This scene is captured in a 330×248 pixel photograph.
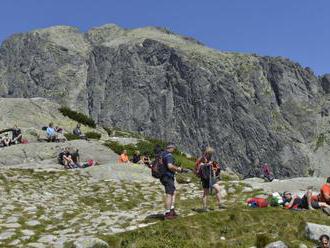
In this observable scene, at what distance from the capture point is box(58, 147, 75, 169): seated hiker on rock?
2857cm

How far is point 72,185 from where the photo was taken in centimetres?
2306

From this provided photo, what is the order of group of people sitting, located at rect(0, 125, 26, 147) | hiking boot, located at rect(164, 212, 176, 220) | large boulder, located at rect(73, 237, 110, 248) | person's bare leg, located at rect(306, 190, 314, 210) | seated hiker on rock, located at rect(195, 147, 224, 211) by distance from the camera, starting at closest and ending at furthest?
large boulder, located at rect(73, 237, 110, 248) → hiking boot, located at rect(164, 212, 176, 220) → seated hiker on rock, located at rect(195, 147, 224, 211) → person's bare leg, located at rect(306, 190, 314, 210) → group of people sitting, located at rect(0, 125, 26, 147)

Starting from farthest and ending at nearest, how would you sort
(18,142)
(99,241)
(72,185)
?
(18,142)
(72,185)
(99,241)

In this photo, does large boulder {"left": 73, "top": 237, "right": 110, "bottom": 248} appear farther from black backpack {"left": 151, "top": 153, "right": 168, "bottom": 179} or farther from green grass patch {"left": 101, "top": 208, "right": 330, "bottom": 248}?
black backpack {"left": 151, "top": 153, "right": 168, "bottom": 179}

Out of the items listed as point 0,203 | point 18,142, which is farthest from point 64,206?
point 18,142

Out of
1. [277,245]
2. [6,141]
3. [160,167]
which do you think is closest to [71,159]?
[6,141]

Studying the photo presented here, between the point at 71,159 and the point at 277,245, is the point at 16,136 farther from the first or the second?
the point at 277,245

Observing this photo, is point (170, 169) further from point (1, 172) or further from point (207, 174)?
point (1, 172)

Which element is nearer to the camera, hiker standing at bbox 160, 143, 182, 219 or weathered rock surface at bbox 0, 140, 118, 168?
hiker standing at bbox 160, 143, 182, 219

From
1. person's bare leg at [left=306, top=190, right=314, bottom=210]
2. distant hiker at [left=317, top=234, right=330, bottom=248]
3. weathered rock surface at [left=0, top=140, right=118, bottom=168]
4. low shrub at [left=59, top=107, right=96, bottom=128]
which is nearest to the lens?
distant hiker at [left=317, top=234, right=330, bottom=248]

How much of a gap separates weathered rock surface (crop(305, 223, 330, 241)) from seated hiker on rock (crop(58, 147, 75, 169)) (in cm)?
1743

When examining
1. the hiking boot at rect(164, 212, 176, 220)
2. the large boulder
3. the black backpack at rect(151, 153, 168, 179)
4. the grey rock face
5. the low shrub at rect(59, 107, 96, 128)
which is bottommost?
the grey rock face

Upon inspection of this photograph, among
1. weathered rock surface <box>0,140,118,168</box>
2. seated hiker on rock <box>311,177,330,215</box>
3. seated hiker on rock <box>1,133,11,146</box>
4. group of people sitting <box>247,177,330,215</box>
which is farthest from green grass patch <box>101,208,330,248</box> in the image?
seated hiker on rock <box>1,133,11,146</box>

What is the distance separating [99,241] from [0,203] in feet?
23.3
